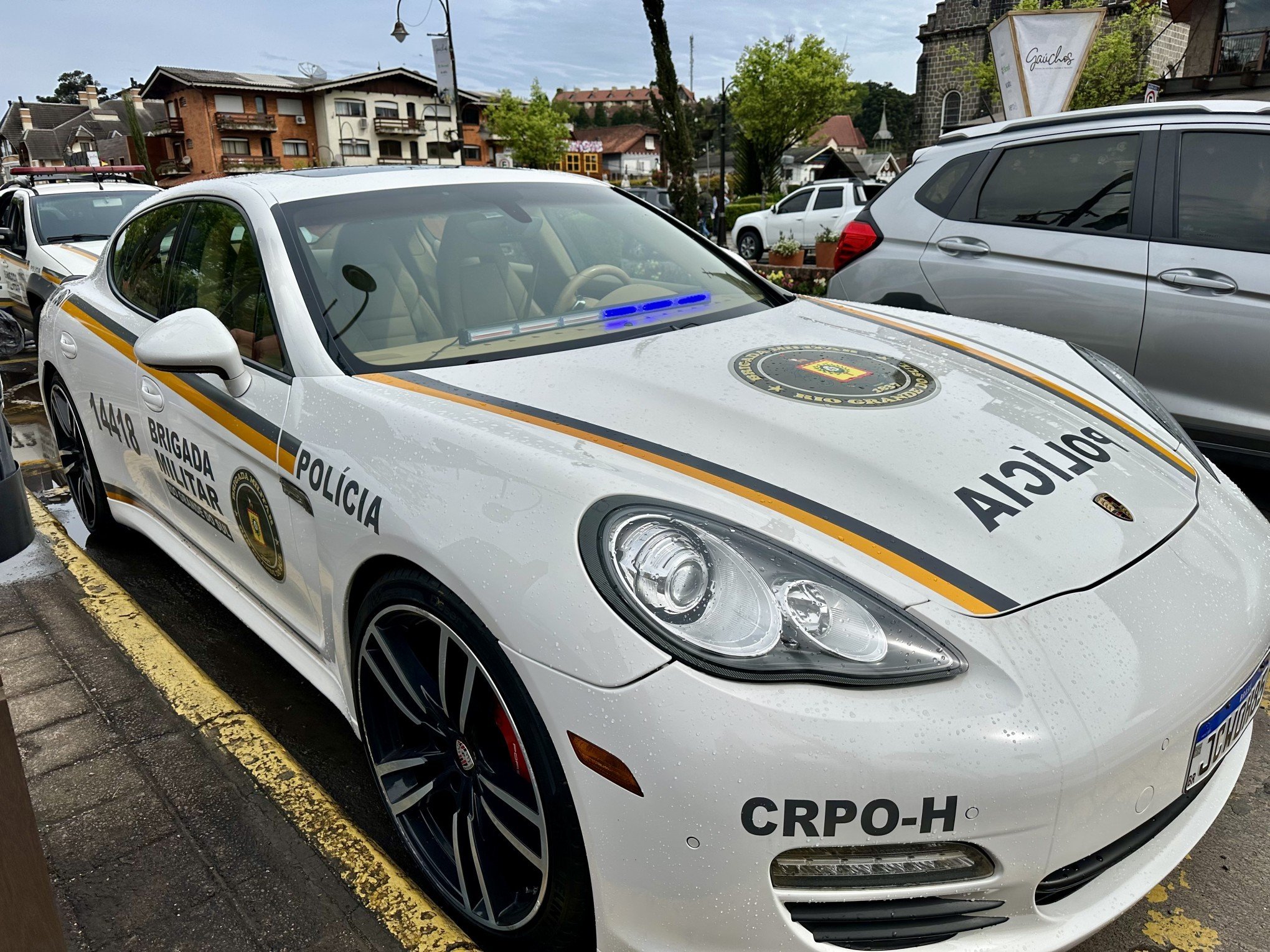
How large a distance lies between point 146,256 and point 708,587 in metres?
2.75

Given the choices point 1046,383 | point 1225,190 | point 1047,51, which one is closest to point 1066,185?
point 1225,190

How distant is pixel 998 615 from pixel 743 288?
170cm

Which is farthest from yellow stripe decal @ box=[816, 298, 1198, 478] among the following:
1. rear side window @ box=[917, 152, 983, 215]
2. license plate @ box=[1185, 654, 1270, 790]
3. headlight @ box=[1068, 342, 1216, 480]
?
rear side window @ box=[917, 152, 983, 215]

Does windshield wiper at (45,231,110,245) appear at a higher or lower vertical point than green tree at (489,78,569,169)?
lower

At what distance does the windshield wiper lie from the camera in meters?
8.16

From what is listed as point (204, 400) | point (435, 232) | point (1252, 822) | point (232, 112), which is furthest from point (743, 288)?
point (232, 112)

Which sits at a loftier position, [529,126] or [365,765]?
[529,126]

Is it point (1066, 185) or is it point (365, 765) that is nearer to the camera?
point (365, 765)

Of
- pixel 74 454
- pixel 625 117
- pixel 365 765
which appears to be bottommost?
pixel 365 765

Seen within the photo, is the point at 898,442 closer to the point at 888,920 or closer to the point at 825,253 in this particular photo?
the point at 888,920

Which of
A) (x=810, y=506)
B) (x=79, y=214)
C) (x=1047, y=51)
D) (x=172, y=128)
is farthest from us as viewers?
(x=172, y=128)

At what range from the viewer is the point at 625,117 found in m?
131

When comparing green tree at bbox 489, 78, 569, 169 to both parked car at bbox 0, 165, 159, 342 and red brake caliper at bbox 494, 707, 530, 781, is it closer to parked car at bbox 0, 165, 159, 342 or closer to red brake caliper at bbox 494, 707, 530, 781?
parked car at bbox 0, 165, 159, 342

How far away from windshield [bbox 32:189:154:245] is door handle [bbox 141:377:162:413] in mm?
6519
